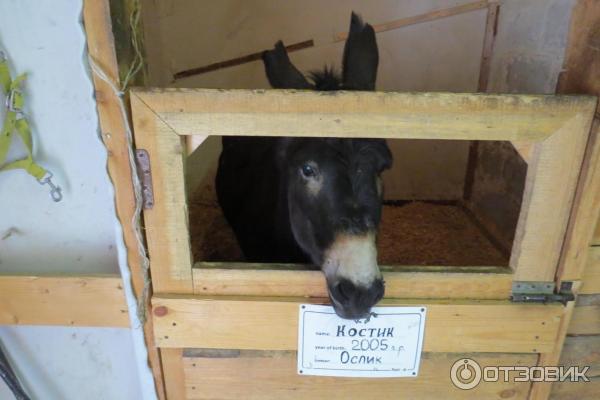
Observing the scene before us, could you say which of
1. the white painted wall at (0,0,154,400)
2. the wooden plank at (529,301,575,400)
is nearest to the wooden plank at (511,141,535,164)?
A: the wooden plank at (529,301,575,400)

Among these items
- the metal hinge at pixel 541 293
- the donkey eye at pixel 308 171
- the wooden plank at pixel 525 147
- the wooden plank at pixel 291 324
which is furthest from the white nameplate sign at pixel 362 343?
the wooden plank at pixel 525 147

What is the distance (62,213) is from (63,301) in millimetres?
Result: 231

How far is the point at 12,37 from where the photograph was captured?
0.95m

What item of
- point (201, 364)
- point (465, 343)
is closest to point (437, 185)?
point (465, 343)

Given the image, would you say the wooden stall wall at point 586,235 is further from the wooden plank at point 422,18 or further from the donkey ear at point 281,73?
the wooden plank at point 422,18

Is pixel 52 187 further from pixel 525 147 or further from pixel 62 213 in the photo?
pixel 525 147

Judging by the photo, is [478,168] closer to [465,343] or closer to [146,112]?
[465,343]

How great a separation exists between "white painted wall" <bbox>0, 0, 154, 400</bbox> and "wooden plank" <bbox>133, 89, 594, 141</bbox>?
216 millimetres

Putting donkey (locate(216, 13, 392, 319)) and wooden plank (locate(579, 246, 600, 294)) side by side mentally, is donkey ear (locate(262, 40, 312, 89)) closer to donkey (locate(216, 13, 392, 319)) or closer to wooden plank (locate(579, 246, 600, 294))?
donkey (locate(216, 13, 392, 319))

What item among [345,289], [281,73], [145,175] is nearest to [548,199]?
[345,289]

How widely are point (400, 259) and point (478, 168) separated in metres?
0.98

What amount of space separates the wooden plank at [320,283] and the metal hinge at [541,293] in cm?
3

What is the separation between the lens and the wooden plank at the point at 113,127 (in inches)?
34.7

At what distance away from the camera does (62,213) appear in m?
1.09
